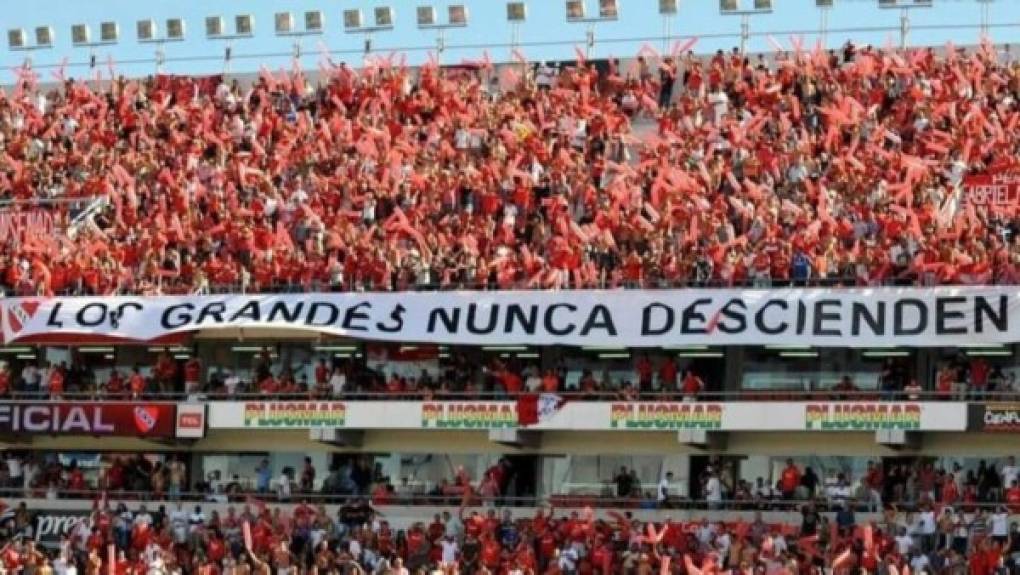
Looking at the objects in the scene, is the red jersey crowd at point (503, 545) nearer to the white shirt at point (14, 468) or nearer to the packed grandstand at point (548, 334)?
the packed grandstand at point (548, 334)

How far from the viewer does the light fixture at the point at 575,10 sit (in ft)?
181

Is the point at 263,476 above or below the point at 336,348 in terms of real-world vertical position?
below

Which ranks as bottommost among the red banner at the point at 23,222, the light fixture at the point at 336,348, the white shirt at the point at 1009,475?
the white shirt at the point at 1009,475

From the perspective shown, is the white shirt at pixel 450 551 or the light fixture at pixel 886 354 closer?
the white shirt at pixel 450 551

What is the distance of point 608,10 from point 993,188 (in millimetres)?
14492

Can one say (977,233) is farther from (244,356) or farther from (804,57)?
(244,356)

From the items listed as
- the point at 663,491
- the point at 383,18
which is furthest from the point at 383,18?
the point at 663,491

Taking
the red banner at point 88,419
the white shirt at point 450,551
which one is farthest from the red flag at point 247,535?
the red banner at point 88,419

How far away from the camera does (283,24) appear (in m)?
58.3

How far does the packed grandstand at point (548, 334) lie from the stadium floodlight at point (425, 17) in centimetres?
572

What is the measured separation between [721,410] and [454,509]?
4.64m

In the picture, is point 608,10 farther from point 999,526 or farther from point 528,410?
point 999,526

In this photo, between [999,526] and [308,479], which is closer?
[999,526]

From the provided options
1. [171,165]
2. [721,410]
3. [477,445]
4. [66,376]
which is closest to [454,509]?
[477,445]
